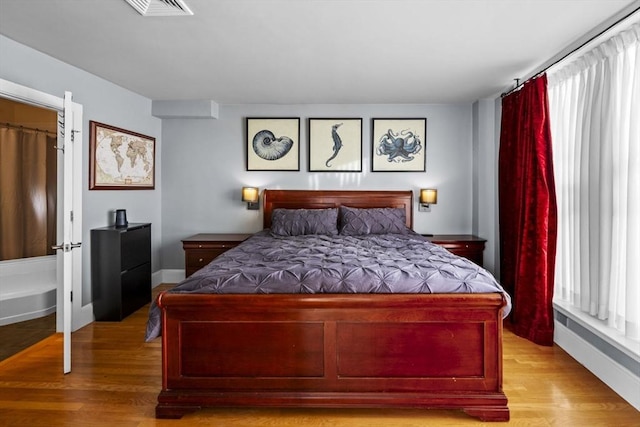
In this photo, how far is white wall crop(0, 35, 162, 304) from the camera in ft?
9.97

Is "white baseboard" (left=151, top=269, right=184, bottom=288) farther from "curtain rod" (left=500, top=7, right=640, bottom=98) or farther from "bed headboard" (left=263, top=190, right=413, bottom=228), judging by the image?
"curtain rod" (left=500, top=7, right=640, bottom=98)

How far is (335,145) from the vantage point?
504 centimetres

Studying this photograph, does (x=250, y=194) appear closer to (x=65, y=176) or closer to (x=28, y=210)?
(x=65, y=176)

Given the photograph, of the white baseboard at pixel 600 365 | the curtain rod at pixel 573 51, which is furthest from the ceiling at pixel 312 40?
the white baseboard at pixel 600 365

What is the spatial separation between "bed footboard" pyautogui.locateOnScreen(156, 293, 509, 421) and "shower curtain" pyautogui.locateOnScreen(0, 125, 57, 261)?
11.3 ft

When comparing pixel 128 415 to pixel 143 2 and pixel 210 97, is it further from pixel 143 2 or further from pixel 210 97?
pixel 210 97

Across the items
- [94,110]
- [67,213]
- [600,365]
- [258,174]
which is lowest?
[600,365]

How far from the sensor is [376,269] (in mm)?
2373

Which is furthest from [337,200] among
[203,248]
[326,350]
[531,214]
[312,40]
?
[326,350]

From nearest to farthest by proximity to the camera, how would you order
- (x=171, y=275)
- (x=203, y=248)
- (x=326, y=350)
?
1. (x=326, y=350)
2. (x=203, y=248)
3. (x=171, y=275)

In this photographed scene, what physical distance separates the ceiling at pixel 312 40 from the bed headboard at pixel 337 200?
1.29 metres

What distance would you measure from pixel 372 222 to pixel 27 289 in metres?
3.66

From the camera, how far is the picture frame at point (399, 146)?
5008 mm

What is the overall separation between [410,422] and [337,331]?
0.62 metres
